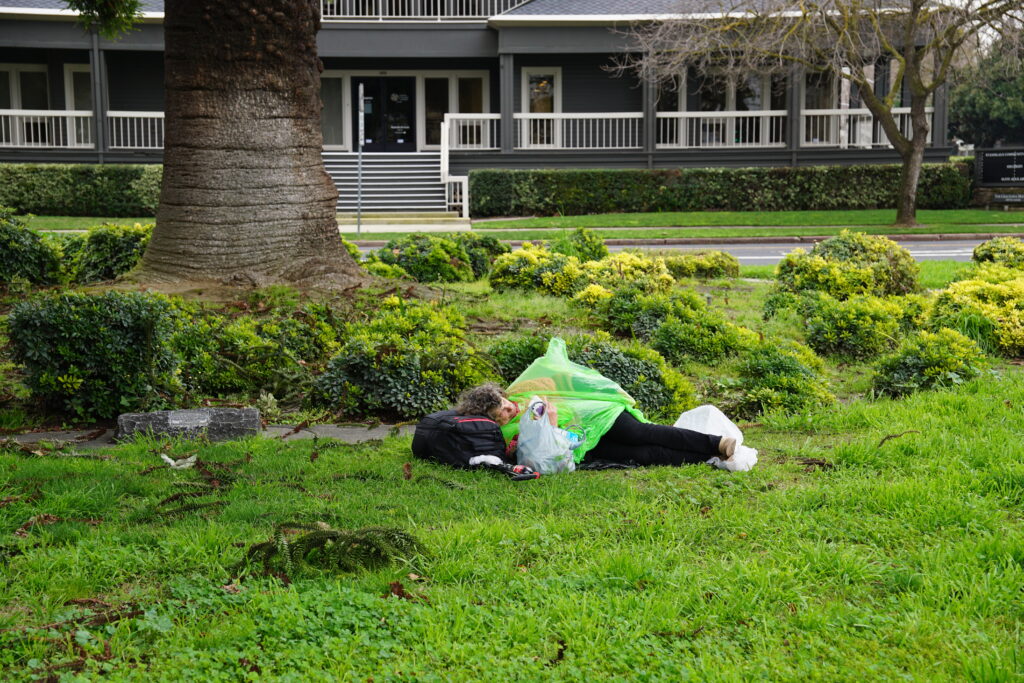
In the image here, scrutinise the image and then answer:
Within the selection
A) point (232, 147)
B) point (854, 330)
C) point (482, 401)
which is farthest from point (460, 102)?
point (482, 401)

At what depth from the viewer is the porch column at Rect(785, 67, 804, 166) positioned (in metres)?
30.5

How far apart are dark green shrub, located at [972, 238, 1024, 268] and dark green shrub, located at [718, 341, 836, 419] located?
16.0 feet

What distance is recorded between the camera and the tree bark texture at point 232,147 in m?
9.55

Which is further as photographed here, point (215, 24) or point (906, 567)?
point (215, 24)

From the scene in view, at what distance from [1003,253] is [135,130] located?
24.9 meters

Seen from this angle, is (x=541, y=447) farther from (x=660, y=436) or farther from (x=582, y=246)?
(x=582, y=246)

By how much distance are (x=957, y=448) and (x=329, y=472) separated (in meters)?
3.39

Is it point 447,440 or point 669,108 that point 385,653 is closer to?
point 447,440

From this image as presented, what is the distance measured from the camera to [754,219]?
25781 millimetres

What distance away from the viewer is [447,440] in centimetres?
579

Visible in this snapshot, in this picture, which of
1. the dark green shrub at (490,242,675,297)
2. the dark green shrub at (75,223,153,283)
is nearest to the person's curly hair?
the dark green shrub at (490,242,675,297)

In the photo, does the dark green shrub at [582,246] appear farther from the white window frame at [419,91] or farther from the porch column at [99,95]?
the porch column at [99,95]

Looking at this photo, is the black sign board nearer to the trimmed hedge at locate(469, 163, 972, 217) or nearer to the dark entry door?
the trimmed hedge at locate(469, 163, 972, 217)

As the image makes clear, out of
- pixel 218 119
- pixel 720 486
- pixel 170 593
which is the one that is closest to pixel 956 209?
pixel 218 119
